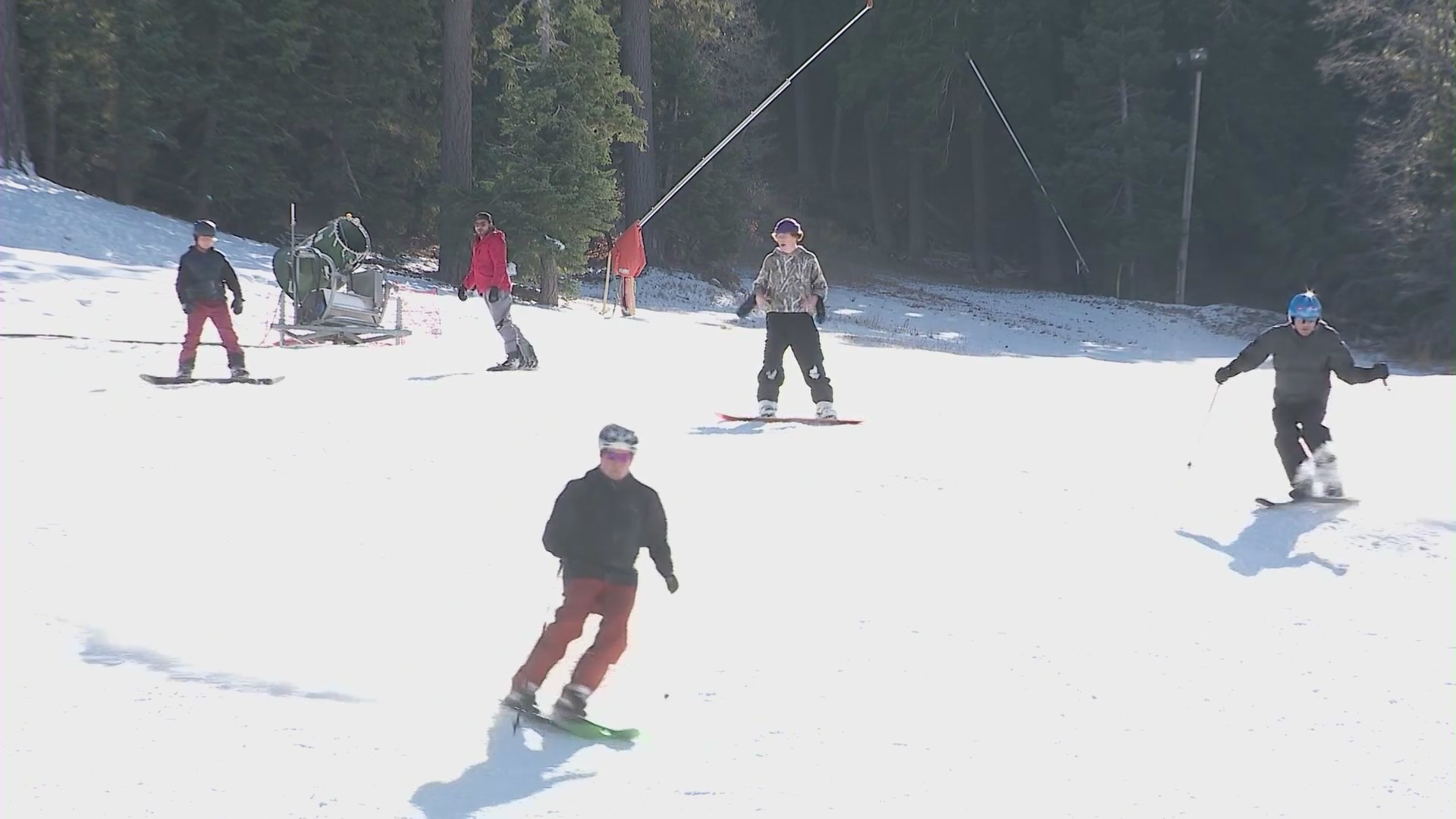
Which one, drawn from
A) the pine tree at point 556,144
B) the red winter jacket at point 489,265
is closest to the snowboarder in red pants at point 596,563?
the red winter jacket at point 489,265

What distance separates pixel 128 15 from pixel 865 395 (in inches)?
643

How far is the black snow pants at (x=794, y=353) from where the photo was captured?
12203 mm

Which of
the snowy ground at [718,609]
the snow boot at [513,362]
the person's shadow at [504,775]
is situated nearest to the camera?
the person's shadow at [504,775]

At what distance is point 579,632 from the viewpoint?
6250mm

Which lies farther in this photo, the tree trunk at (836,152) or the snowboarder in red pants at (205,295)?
the tree trunk at (836,152)

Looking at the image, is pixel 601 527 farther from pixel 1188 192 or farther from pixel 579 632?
pixel 1188 192

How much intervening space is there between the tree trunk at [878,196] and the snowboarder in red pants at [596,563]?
149 feet

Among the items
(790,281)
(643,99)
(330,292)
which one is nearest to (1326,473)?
(790,281)

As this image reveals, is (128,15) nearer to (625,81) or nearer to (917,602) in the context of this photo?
(625,81)

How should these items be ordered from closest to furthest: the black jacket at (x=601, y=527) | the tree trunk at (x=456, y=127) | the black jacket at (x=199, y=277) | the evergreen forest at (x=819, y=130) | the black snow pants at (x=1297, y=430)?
the black jacket at (x=601, y=527) < the black snow pants at (x=1297, y=430) < the black jacket at (x=199, y=277) < the evergreen forest at (x=819, y=130) < the tree trunk at (x=456, y=127)

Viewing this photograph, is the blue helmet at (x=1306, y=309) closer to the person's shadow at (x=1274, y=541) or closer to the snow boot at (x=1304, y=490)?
the snow boot at (x=1304, y=490)

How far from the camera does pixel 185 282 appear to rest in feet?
42.6

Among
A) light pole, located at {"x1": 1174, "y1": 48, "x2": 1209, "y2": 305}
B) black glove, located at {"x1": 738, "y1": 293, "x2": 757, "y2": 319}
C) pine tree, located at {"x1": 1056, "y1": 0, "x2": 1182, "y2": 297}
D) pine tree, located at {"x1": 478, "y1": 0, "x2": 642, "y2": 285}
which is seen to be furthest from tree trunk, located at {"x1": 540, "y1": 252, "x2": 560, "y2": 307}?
pine tree, located at {"x1": 1056, "y1": 0, "x2": 1182, "y2": 297}

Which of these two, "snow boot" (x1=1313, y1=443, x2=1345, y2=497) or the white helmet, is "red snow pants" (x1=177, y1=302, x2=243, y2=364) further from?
"snow boot" (x1=1313, y1=443, x2=1345, y2=497)
